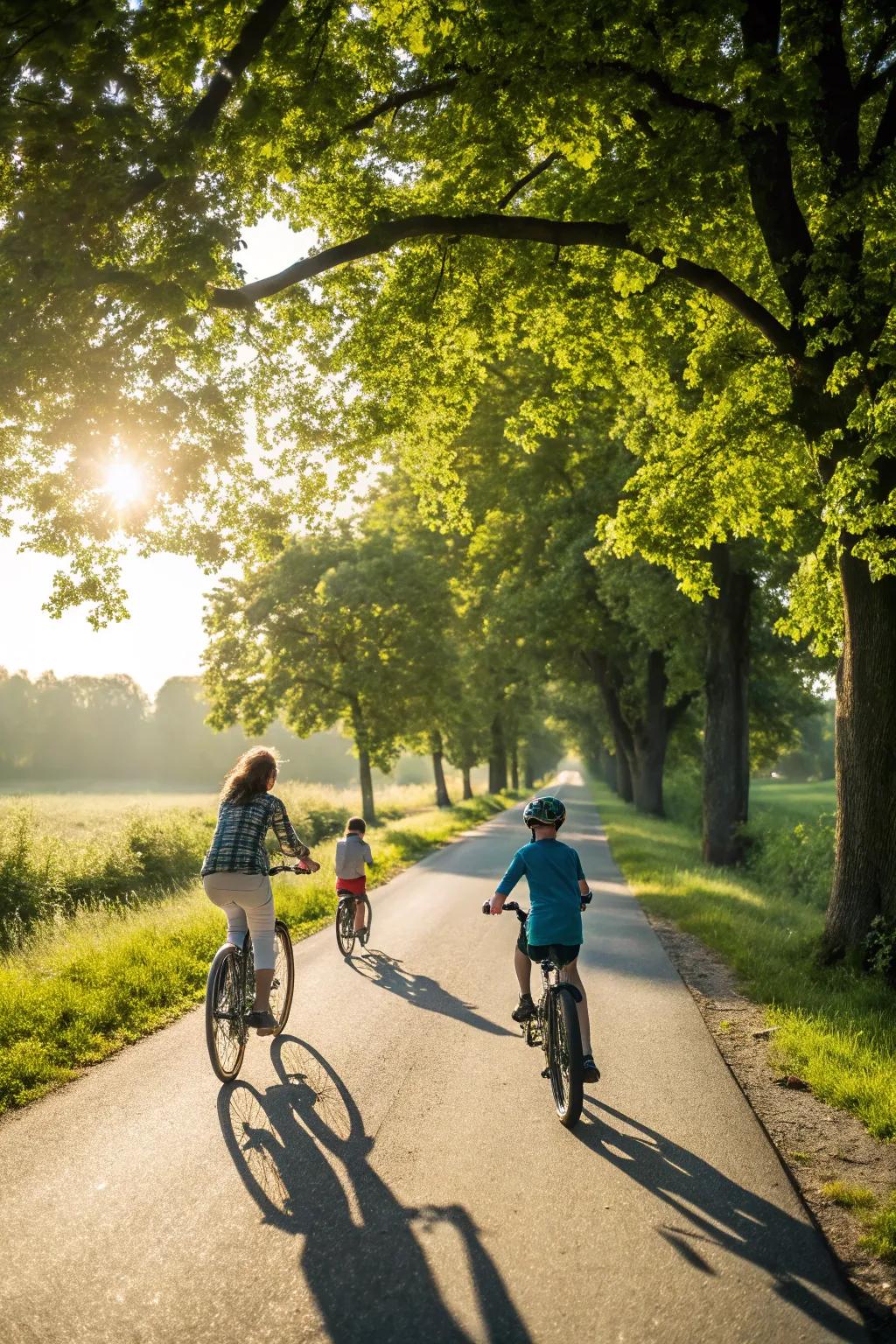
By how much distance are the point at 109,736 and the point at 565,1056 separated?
106 meters

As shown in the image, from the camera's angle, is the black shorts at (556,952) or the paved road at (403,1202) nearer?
the paved road at (403,1202)

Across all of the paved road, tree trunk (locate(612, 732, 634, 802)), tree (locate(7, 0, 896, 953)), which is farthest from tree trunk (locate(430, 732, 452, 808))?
the paved road

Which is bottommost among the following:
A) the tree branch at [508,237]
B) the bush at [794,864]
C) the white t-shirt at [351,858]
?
the bush at [794,864]

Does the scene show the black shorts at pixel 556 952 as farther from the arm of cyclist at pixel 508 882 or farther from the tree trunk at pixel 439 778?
the tree trunk at pixel 439 778

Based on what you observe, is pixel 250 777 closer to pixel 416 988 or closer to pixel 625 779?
pixel 416 988

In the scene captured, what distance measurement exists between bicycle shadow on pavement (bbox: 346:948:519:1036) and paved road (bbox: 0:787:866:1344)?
0.75 ft

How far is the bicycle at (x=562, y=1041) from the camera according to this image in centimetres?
493

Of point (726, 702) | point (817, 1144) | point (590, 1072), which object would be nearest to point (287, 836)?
point (590, 1072)

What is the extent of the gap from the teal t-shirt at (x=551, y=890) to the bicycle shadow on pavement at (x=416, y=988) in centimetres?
174

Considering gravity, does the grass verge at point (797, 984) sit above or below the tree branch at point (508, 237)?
below

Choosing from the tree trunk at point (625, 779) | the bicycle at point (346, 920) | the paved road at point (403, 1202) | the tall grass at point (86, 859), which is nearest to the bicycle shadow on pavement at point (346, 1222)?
the paved road at point (403, 1202)

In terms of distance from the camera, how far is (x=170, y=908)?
12.3 meters

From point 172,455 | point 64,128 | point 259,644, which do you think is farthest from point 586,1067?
point 259,644

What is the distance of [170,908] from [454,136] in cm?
1016
